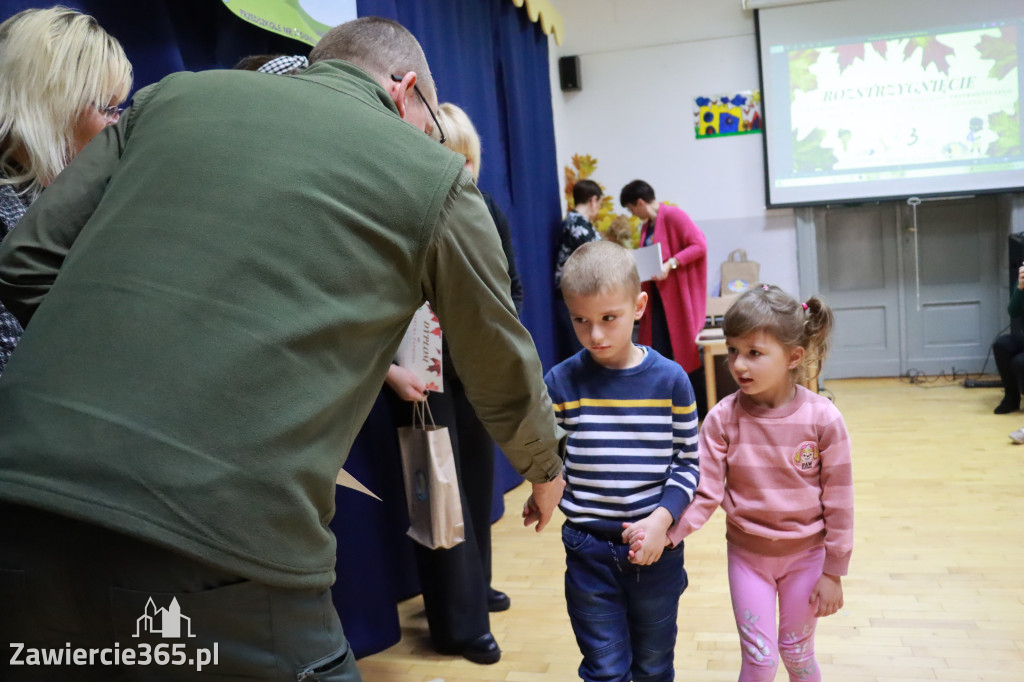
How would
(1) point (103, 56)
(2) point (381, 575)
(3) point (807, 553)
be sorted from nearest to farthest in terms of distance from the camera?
(1) point (103, 56), (3) point (807, 553), (2) point (381, 575)

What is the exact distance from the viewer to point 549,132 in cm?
534

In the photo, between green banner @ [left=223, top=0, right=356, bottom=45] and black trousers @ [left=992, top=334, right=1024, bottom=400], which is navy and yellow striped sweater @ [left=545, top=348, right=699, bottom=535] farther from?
black trousers @ [left=992, top=334, right=1024, bottom=400]

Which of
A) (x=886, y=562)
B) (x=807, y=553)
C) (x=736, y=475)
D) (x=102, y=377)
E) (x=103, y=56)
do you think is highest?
(x=103, y=56)

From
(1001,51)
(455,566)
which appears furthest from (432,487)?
(1001,51)

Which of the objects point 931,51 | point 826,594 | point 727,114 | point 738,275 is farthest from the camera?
point 727,114

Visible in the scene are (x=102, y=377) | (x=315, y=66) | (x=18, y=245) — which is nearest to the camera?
(x=102, y=377)

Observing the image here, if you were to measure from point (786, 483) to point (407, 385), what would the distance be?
3.29 feet

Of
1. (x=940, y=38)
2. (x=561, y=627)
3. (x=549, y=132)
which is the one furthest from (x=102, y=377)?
(x=940, y=38)

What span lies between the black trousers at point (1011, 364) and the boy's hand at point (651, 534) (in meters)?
4.20

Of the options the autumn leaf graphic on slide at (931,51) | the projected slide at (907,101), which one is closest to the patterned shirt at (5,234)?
the projected slide at (907,101)

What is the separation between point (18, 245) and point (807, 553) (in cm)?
143

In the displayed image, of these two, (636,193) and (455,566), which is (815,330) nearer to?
(455,566)

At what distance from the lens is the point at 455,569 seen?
2.28 m

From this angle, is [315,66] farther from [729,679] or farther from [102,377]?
[729,679]
